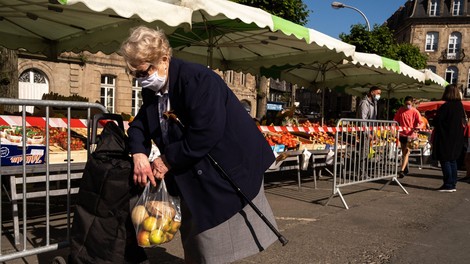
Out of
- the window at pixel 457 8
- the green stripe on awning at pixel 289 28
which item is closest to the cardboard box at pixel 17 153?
the green stripe on awning at pixel 289 28

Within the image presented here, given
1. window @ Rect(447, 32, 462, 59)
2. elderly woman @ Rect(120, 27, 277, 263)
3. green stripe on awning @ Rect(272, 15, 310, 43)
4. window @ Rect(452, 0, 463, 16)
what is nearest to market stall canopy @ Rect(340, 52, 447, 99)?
green stripe on awning @ Rect(272, 15, 310, 43)

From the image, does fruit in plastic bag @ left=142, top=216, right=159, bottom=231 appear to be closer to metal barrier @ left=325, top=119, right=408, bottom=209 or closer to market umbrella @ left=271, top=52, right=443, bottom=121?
metal barrier @ left=325, top=119, right=408, bottom=209

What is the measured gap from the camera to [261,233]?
2.39 m

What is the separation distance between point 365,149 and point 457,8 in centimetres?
5083

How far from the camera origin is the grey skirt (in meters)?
2.21

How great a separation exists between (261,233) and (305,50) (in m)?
5.86

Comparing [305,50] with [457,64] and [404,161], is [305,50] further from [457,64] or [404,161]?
[457,64]

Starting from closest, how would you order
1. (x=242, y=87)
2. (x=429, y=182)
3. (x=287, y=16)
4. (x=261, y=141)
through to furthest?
(x=261, y=141) → (x=429, y=182) → (x=287, y=16) → (x=242, y=87)

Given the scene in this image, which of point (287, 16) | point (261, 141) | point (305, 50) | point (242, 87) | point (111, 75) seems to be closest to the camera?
point (261, 141)

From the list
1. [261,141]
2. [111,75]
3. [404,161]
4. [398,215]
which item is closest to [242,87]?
[111,75]

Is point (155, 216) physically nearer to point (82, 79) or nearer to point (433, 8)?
point (82, 79)

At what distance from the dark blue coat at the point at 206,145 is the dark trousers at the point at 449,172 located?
234 inches

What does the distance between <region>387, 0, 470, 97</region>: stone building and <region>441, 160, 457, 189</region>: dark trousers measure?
152ft

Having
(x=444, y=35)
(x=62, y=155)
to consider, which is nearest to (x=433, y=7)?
(x=444, y=35)
